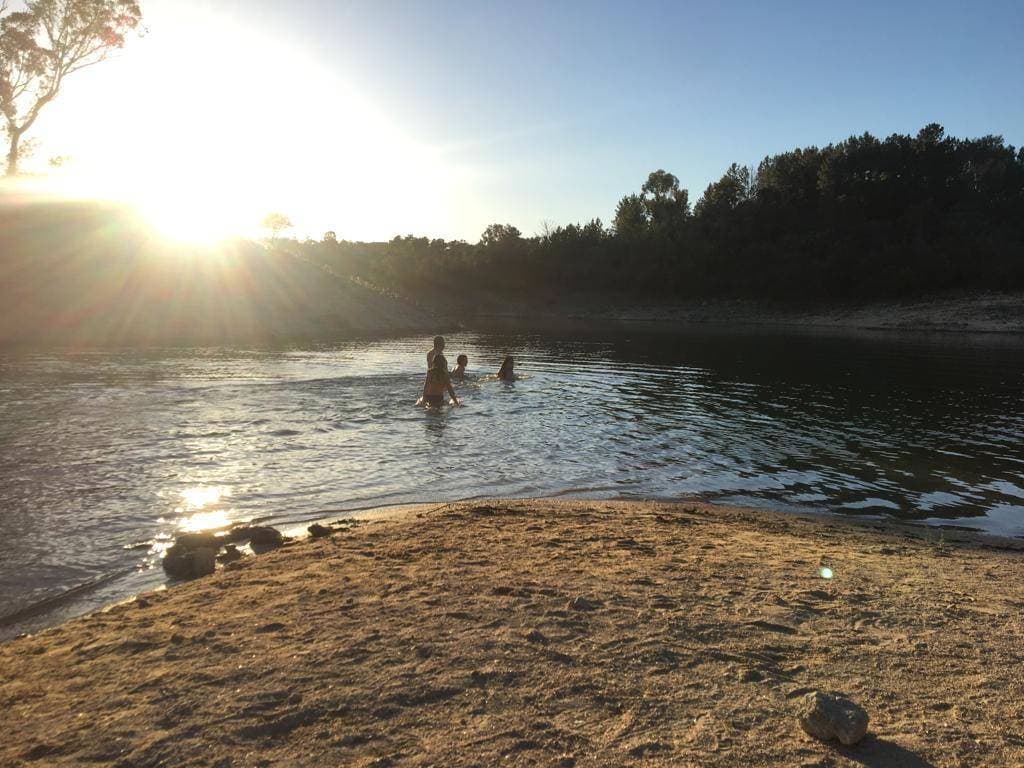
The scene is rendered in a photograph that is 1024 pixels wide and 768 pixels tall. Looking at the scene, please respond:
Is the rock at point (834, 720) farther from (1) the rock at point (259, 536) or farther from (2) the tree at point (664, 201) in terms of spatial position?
(2) the tree at point (664, 201)

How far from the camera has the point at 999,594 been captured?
6047 mm

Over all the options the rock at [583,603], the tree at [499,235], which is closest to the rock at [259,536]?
the rock at [583,603]

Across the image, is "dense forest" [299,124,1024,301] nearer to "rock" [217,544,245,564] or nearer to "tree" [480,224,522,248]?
"tree" [480,224,522,248]

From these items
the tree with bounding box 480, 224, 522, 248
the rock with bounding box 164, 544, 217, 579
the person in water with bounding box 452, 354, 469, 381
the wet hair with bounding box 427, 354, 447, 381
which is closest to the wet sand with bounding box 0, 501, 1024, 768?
the rock with bounding box 164, 544, 217, 579

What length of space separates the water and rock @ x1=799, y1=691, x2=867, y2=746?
5.91m

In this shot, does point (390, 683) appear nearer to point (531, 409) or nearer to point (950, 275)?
point (531, 409)

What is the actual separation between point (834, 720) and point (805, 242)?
86651 mm

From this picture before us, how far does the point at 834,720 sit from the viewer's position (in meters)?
3.63

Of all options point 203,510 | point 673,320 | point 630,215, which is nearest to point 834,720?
point 203,510

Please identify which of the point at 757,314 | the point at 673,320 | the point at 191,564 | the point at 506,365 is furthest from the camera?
the point at 673,320

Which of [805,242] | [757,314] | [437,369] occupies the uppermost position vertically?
[805,242]

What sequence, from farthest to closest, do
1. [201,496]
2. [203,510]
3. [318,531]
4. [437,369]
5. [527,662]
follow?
[437,369], [201,496], [203,510], [318,531], [527,662]

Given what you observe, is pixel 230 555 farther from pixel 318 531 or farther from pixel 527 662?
pixel 527 662

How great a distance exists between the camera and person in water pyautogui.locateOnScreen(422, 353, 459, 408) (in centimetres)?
1780
